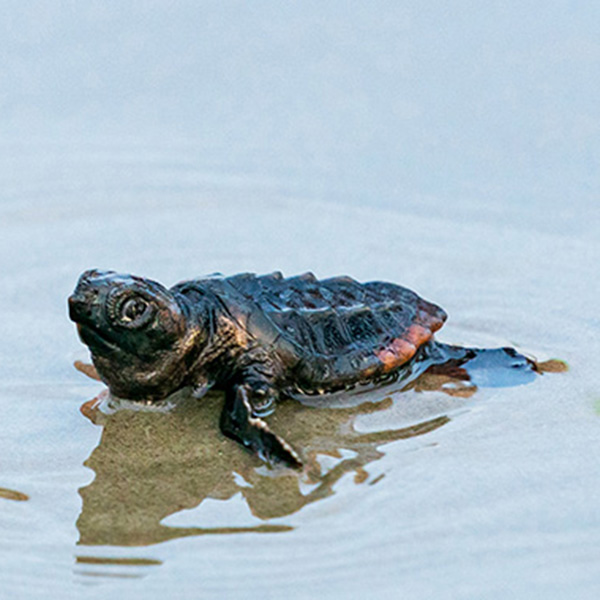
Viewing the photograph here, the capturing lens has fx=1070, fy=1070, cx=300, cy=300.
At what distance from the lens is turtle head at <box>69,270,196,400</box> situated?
445 cm

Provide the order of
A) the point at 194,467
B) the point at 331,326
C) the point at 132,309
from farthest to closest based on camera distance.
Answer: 1. the point at 331,326
2. the point at 132,309
3. the point at 194,467

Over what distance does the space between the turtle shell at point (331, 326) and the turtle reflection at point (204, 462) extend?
15 cm

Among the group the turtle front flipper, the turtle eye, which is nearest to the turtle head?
the turtle eye

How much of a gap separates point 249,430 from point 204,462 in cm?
23

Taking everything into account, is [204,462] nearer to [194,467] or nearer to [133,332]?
[194,467]

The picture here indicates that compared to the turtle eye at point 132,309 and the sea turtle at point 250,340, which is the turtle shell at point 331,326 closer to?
the sea turtle at point 250,340

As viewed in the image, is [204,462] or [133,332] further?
[133,332]

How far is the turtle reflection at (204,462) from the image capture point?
396cm

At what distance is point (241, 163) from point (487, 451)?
152 inches

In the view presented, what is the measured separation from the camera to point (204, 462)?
437 centimetres

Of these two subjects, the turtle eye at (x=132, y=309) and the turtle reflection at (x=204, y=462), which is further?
the turtle eye at (x=132, y=309)

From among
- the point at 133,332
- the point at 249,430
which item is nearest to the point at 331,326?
the point at 249,430

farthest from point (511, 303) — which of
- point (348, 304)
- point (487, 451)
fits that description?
point (487, 451)

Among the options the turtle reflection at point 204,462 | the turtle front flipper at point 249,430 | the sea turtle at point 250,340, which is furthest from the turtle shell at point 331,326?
the turtle front flipper at point 249,430
